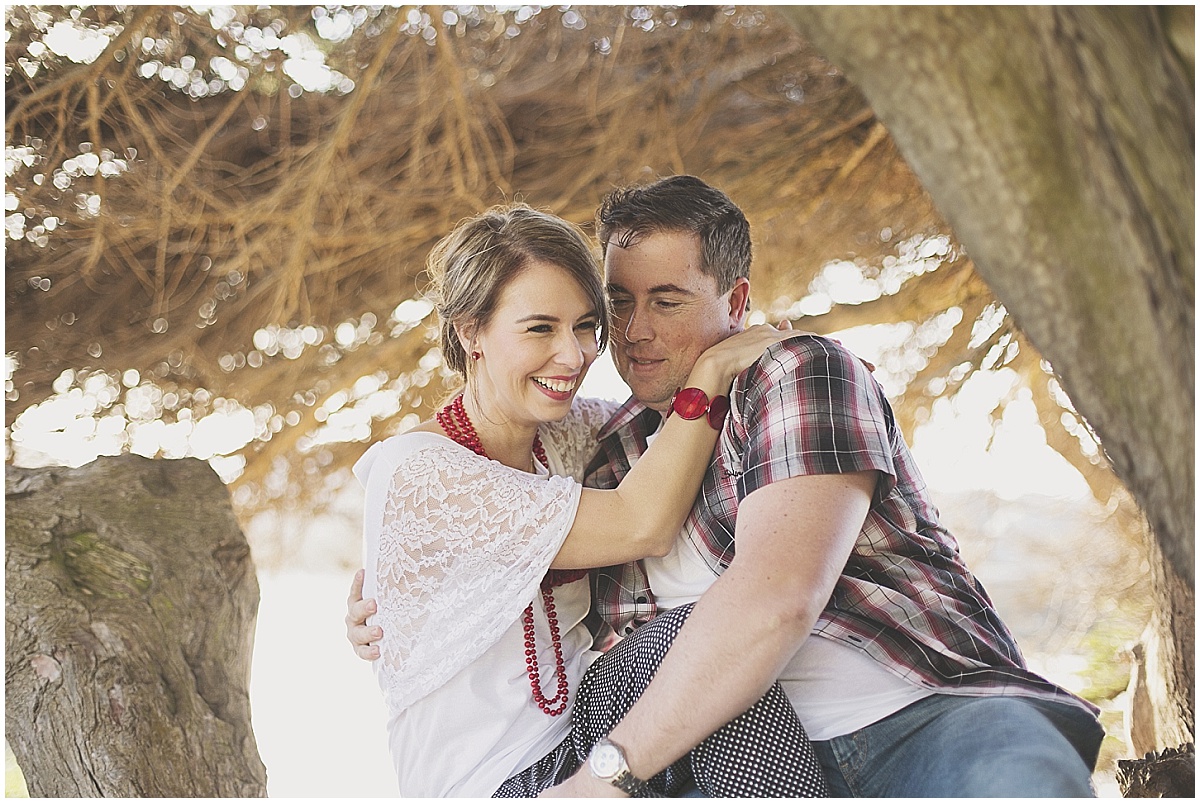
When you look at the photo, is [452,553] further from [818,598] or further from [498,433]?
[818,598]

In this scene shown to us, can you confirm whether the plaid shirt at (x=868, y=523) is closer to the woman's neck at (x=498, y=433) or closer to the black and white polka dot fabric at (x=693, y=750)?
the black and white polka dot fabric at (x=693, y=750)

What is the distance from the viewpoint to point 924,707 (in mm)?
1463

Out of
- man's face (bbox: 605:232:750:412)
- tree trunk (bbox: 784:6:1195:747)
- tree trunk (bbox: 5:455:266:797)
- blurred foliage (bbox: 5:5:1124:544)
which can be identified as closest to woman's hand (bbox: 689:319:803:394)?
man's face (bbox: 605:232:750:412)

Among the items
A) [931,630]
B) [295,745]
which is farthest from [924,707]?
[295,745]

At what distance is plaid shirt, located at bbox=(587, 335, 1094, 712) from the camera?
145 cm

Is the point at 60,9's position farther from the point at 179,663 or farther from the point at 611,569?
the point at 611,569

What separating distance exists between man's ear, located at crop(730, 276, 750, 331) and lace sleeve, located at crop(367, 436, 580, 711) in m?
0.49

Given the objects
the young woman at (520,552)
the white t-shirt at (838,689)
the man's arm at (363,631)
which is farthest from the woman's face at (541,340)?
the white t-shirt at (838,689)

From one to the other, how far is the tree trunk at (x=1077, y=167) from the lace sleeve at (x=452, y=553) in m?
0.77

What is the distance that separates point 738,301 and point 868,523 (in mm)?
502

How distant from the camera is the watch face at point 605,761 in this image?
4.49ft

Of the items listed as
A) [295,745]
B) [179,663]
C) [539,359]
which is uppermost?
[539,359]

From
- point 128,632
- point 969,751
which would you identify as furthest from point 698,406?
point 128,632

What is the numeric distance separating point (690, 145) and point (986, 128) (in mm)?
1883
